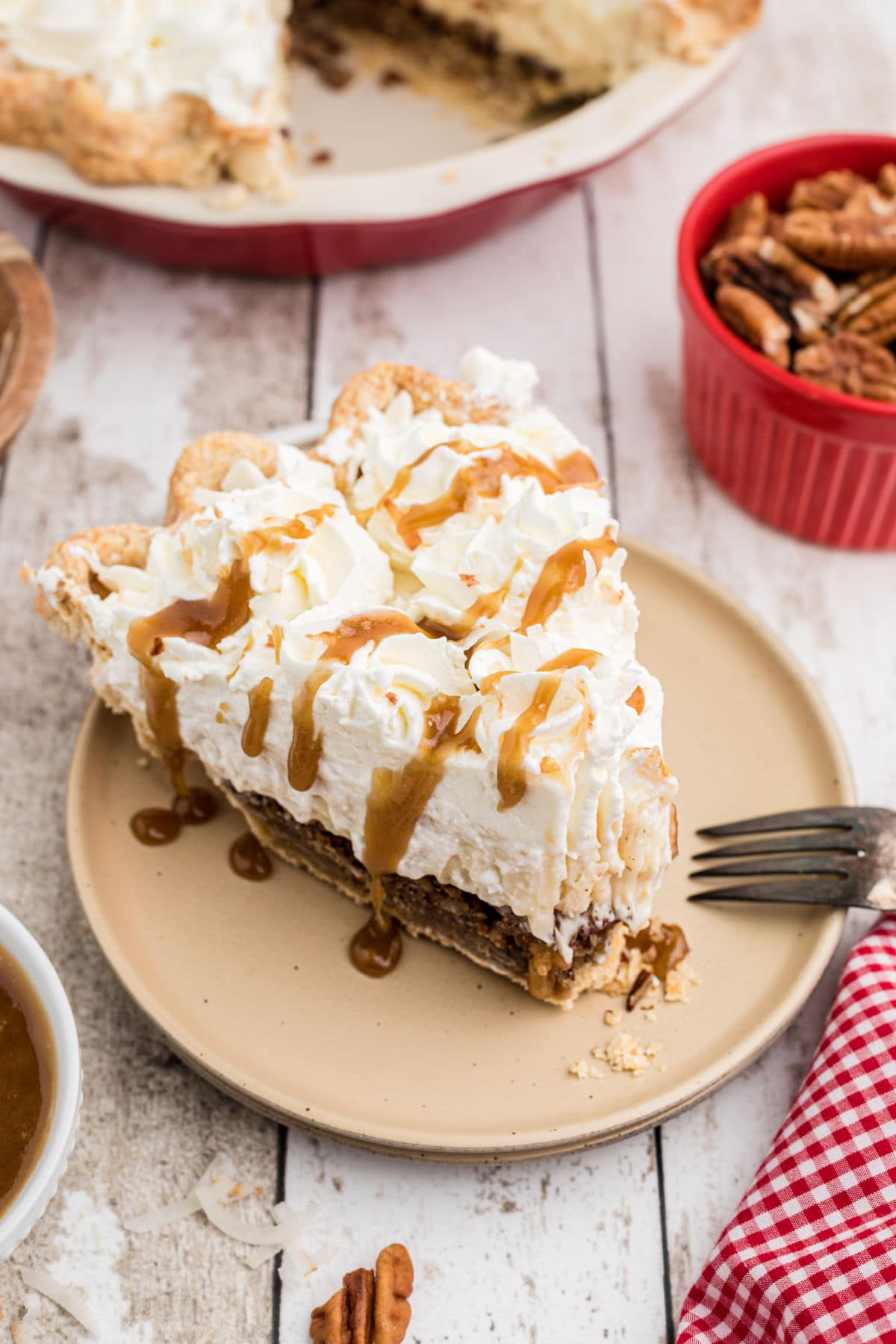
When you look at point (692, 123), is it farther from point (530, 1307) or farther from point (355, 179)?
point (530, 1307)

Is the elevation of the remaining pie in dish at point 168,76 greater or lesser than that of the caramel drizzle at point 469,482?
greater

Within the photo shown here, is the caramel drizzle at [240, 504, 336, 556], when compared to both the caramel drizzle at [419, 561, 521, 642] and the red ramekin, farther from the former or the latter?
the red ramekin

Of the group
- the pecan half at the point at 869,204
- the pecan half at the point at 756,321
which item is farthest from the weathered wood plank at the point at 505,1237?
the pecan half at the point at 869,204

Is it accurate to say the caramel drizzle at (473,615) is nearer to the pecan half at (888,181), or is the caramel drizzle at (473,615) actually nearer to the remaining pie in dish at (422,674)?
the remaining pie in dish at (422,674)

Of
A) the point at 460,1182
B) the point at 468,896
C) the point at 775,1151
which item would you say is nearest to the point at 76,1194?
the point at 460,1182

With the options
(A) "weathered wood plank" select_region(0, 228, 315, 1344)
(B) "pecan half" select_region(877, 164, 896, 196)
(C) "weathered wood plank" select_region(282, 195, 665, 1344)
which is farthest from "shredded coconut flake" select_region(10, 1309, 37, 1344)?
(B) "pecan half" select_region(877, 164, 896, 196)

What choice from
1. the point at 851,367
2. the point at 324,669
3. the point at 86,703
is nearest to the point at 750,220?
the point at 851,367
